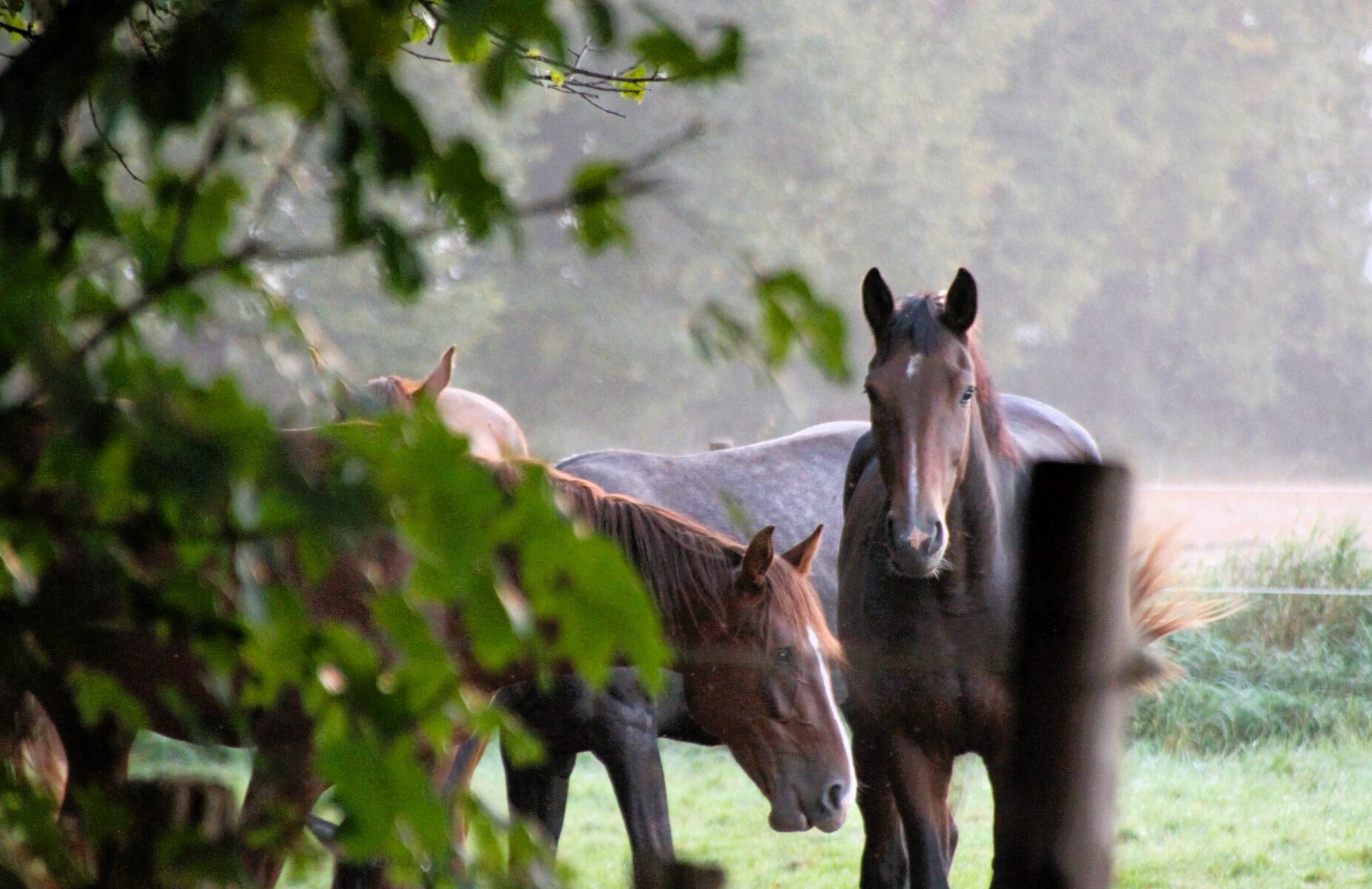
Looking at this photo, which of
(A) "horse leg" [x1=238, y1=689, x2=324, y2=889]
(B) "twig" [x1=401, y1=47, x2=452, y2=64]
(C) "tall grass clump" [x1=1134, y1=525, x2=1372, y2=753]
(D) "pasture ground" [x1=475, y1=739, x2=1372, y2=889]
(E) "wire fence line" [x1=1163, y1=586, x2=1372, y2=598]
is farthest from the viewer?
(C) "tall grass clump" [x1=1134, y1=525, x2=1372, y2=753]

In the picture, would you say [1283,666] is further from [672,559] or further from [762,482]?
[672,559]

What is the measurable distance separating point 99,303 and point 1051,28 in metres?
27.3

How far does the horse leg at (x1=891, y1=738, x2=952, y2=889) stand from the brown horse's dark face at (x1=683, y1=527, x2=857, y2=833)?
1.11 ft

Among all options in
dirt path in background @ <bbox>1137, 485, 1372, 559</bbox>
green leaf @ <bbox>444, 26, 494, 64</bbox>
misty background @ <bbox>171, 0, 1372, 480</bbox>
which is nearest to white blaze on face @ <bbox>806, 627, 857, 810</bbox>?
green leaf @ <bbox>444, 26, 494, 64</bbox>

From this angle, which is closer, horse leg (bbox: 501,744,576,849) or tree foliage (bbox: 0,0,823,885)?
tree foliage (bbox: 0,0,823,885)

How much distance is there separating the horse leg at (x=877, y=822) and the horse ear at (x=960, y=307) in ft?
3.10

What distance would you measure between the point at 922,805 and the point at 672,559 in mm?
852

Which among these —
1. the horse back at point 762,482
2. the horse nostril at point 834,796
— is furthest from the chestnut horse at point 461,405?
the horse nostril at point 834,796

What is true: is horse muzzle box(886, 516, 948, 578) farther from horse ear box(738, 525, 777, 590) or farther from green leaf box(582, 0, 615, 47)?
green leaf box(582, 0, 615, 47)

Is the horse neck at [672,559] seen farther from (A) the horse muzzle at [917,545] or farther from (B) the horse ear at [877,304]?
(B) the horse ear at [877,304]

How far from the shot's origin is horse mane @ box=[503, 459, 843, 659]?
9.32 feet

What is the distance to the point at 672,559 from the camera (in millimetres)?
2857

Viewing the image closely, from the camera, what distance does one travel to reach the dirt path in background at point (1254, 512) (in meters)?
8.29

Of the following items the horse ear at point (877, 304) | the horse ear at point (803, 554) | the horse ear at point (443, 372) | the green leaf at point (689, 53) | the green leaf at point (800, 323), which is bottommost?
the horse ear at point (803, 554)
